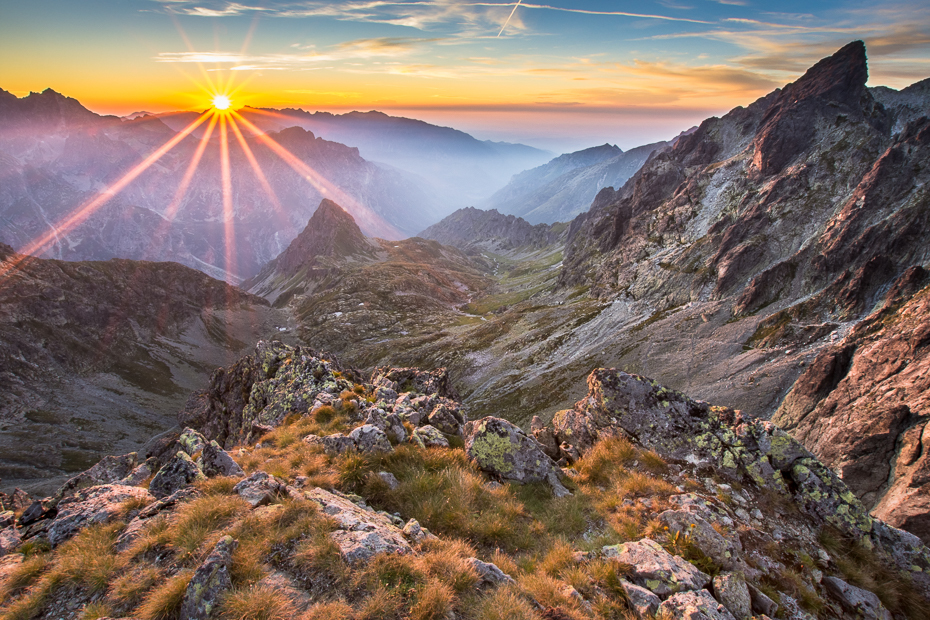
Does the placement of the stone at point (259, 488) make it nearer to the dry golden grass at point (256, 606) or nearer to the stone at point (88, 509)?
the stone at point (88, 509)

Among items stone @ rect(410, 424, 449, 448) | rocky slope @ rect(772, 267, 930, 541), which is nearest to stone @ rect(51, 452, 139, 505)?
stone @ rect(410, 424, 449, 448)

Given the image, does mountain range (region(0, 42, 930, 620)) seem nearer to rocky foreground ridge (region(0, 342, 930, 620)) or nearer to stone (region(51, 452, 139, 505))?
rocky foreground ridge (region(0, 342, 930, 620))

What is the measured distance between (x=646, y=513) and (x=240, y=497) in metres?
12.4

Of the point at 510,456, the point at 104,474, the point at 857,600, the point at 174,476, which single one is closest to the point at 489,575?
the point at 510,456

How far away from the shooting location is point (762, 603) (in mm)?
9492

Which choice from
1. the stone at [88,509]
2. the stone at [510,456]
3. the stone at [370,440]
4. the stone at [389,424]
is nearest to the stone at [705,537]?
the stone at [510,456]

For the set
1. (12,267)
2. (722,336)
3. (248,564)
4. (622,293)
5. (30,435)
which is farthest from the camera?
(12,267)

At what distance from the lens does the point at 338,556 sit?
8594 mm

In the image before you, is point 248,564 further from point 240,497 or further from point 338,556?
point 240,497

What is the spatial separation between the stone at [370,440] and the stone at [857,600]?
1432 cm

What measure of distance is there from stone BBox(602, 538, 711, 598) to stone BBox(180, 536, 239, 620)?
9327 millimetres

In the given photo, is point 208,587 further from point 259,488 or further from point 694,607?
point 694,607

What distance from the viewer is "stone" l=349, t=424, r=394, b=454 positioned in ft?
49.3

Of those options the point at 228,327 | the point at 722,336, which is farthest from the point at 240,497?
the point at 228,327
